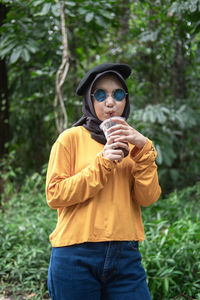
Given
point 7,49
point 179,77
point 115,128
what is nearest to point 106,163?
point 115,128

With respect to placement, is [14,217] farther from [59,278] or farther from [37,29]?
[59,278]

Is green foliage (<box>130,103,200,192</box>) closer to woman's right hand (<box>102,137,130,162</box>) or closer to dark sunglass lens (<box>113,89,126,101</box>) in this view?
dark sunglass lens (<box>113,89,126,101</box>)

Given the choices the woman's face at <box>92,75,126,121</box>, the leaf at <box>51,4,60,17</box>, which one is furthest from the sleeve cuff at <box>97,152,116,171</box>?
the leaf at <box>51,4,60,17</box>

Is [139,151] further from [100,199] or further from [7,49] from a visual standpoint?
[7,49]

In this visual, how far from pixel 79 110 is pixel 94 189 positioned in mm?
2915

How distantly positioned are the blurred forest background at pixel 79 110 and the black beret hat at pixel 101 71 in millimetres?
635

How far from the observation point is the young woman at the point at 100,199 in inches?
59.2

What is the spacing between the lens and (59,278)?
1.55 metres

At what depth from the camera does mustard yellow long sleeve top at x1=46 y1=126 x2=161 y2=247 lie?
59.0 inches

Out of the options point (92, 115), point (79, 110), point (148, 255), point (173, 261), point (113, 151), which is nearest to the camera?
point (113, 151)

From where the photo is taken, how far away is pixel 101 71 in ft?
5.39

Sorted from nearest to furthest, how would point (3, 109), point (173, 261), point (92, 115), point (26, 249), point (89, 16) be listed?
point (92, 115), point (173, 261), point (26, 249), point (89, 16), point (3, 109)

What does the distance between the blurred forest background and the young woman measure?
0.69 meters

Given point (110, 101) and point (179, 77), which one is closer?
point (110, 101)
